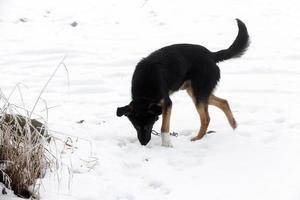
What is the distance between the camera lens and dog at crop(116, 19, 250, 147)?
547 cm

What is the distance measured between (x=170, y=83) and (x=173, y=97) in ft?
4.97

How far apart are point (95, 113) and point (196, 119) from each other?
50.9 inches

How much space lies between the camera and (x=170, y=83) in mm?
5723

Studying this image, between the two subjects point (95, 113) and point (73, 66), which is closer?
point (95, 113)

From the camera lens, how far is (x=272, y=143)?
5301 mm

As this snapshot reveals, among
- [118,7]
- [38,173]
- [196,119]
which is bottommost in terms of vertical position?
[118,7]

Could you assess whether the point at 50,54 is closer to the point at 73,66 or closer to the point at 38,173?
the point at 73,66

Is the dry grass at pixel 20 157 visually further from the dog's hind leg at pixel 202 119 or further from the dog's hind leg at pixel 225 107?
the dog's hind leg at pixel 225 107

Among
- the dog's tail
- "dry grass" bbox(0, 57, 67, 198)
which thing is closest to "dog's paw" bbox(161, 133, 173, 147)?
the dog's tail

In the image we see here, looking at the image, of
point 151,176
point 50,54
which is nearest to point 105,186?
point 151,176

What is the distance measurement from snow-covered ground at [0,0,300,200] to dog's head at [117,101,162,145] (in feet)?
0.43

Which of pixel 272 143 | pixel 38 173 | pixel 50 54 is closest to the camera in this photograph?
pixel 38 173

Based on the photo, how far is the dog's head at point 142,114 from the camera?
17.8 feet

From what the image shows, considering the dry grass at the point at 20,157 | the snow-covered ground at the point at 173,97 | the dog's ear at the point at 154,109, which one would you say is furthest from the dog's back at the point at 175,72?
the dry grass at the point at 20,157
